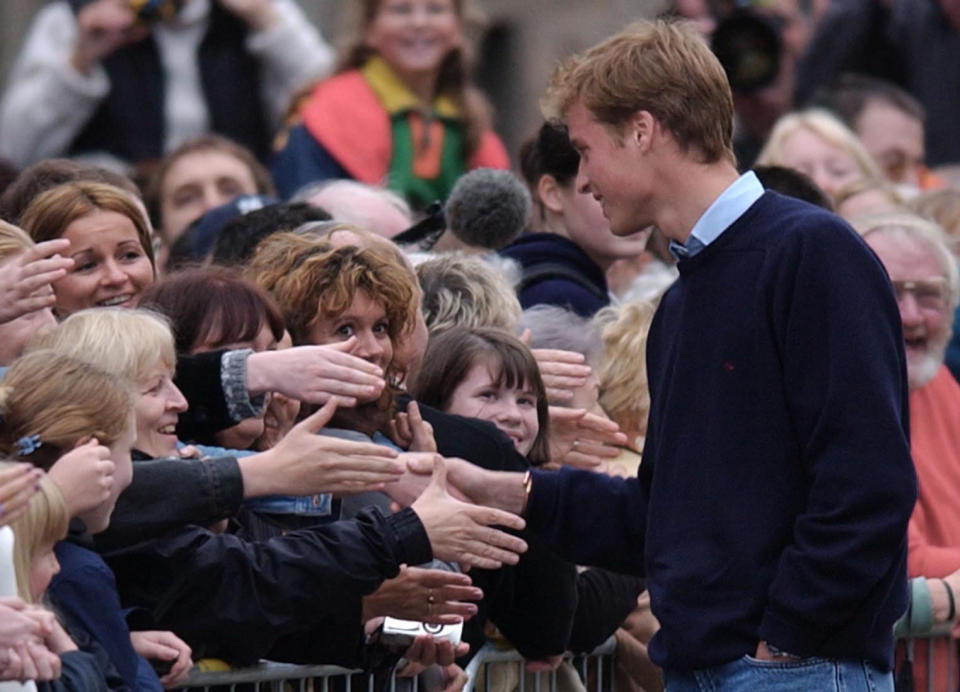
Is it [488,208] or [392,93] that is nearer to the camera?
[488,208]

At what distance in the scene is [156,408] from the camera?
402 cm

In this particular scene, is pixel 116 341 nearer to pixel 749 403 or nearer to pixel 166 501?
pixel 166 501

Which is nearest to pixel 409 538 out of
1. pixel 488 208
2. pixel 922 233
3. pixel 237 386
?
pixel 237 386

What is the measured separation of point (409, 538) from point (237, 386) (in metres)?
0.48

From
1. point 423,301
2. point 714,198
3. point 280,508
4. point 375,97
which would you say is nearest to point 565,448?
point 423,301

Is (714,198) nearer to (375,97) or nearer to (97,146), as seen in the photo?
(375,97)

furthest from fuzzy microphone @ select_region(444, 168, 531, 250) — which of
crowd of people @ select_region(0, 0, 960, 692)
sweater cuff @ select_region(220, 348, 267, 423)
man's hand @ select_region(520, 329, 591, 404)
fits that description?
sweater cuff @ select_region(220, 348, 267, 423)

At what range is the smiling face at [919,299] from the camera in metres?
5.79

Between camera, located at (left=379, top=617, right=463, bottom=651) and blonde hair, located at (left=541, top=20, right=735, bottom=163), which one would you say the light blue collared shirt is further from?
camera, located at (left=379, top=617, right=463, bottom=651)

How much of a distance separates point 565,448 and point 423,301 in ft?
1.72

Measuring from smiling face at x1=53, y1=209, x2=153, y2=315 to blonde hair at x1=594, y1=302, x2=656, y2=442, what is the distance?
1.26m

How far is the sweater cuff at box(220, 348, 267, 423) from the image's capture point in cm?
420

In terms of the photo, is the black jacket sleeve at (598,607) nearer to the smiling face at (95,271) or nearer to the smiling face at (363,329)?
the smiling face at (363,329)

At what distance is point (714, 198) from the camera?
3.90 metres
